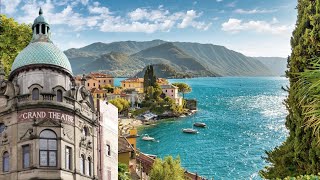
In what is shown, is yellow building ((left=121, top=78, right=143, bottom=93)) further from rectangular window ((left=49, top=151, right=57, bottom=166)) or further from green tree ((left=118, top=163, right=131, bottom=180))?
rectangular window ((left=49, top=151, right=57, bottom=166))

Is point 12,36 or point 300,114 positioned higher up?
point 12,36

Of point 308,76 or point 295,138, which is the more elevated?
point 308,76

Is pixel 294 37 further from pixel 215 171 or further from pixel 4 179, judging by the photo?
pixel 215 171

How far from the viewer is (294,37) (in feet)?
65.8

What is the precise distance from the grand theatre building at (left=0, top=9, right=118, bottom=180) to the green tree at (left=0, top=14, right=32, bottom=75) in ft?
25.3

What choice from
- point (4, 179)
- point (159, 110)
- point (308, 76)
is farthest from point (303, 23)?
point (159, 110)

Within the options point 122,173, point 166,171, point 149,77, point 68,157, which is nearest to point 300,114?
point 68,157

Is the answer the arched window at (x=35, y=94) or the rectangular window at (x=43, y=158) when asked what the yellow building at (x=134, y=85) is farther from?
the rectangular window at (x=43, y=158)

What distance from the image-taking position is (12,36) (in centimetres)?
3428

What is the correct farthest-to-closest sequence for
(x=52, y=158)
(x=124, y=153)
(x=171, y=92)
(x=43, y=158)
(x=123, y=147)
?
(x=171, y=92), (x=123, y=147), (x=124, y=153), (x=52, y=158), (x=43, y=158)

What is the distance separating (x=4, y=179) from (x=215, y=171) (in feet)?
154

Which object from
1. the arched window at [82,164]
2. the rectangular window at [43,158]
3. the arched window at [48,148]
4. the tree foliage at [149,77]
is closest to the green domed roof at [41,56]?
the arched window at [48,148]

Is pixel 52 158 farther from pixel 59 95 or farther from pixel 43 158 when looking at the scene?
pixel 59 95

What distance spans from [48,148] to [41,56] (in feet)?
19.1
